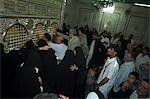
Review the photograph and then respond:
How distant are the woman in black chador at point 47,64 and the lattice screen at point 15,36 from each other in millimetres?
1301

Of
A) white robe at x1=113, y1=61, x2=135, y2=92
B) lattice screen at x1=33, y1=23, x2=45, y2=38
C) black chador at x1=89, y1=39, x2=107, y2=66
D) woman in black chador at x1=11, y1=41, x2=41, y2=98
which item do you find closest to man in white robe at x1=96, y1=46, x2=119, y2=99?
white robe at x1=113, y1=61, x2=135, y2=92

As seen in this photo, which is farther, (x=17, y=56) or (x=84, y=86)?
(x=84, y=86)

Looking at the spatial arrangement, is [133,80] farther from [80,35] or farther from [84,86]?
[80,35]

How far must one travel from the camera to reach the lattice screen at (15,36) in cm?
533

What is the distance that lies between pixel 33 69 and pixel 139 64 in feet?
10.3

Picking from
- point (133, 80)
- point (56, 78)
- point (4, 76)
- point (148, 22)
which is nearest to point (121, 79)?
point (133, 80)

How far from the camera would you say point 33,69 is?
3.59 m

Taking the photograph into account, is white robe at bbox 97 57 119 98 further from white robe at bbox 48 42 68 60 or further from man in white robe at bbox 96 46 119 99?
white robe at bbox 48 42 68 60

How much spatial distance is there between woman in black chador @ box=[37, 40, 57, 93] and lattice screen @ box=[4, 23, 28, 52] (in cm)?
130

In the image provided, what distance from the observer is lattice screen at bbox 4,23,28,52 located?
17.5ft

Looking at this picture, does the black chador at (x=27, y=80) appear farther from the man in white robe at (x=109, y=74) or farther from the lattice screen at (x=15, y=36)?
the lattice screen at (x=15, y=36)

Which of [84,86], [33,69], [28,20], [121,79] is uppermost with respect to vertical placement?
[28,20]

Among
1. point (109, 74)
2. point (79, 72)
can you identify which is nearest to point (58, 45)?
point (79, 72)

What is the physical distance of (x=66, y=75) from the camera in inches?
178
